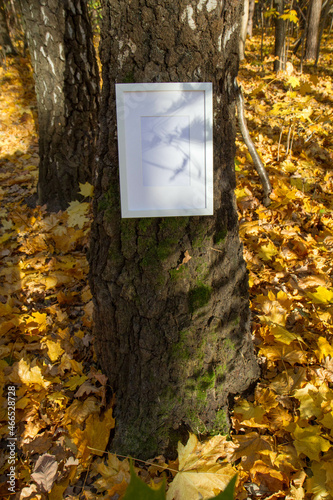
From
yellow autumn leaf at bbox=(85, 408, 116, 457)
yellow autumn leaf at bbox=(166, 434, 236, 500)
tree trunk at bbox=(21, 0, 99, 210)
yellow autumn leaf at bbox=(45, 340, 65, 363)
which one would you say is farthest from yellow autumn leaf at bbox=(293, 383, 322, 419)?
tree trunk at bbox=(21, 0, 99, 210)

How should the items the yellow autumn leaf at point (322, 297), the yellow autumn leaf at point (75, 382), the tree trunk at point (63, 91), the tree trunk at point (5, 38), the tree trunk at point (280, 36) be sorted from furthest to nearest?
the tree trunk at point (5, 38), the tree trunk at point (280, 36), the tree trunk at point (63, 91), the yellow autumn leaf at point (322, 297), the yellow autumn leaf at point (75, 382)

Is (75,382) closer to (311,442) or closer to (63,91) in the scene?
(311,442)

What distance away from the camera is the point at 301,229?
3.10 metres

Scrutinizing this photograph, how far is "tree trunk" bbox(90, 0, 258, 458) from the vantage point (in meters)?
1.35

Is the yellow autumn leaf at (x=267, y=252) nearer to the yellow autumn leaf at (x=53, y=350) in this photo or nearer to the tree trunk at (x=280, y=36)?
the yellow autumn leaf at (x=53, y=350)

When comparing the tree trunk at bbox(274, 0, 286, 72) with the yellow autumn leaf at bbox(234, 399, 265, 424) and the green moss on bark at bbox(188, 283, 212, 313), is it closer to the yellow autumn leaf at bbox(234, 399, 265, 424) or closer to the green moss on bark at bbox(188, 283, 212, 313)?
the green moss on bark at bbox(188, 283, 212, 313)

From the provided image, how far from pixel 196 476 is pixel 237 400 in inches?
18.5

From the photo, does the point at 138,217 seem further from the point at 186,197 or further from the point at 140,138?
the point at 140,138

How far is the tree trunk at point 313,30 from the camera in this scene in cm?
861

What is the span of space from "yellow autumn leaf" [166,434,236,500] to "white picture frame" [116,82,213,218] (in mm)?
1074

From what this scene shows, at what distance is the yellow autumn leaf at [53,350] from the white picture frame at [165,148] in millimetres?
1111

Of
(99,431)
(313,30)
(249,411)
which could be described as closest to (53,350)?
(99,431)

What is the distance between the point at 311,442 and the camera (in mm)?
1526

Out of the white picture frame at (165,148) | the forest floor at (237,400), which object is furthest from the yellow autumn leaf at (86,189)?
the white picture frame at (165,148)
